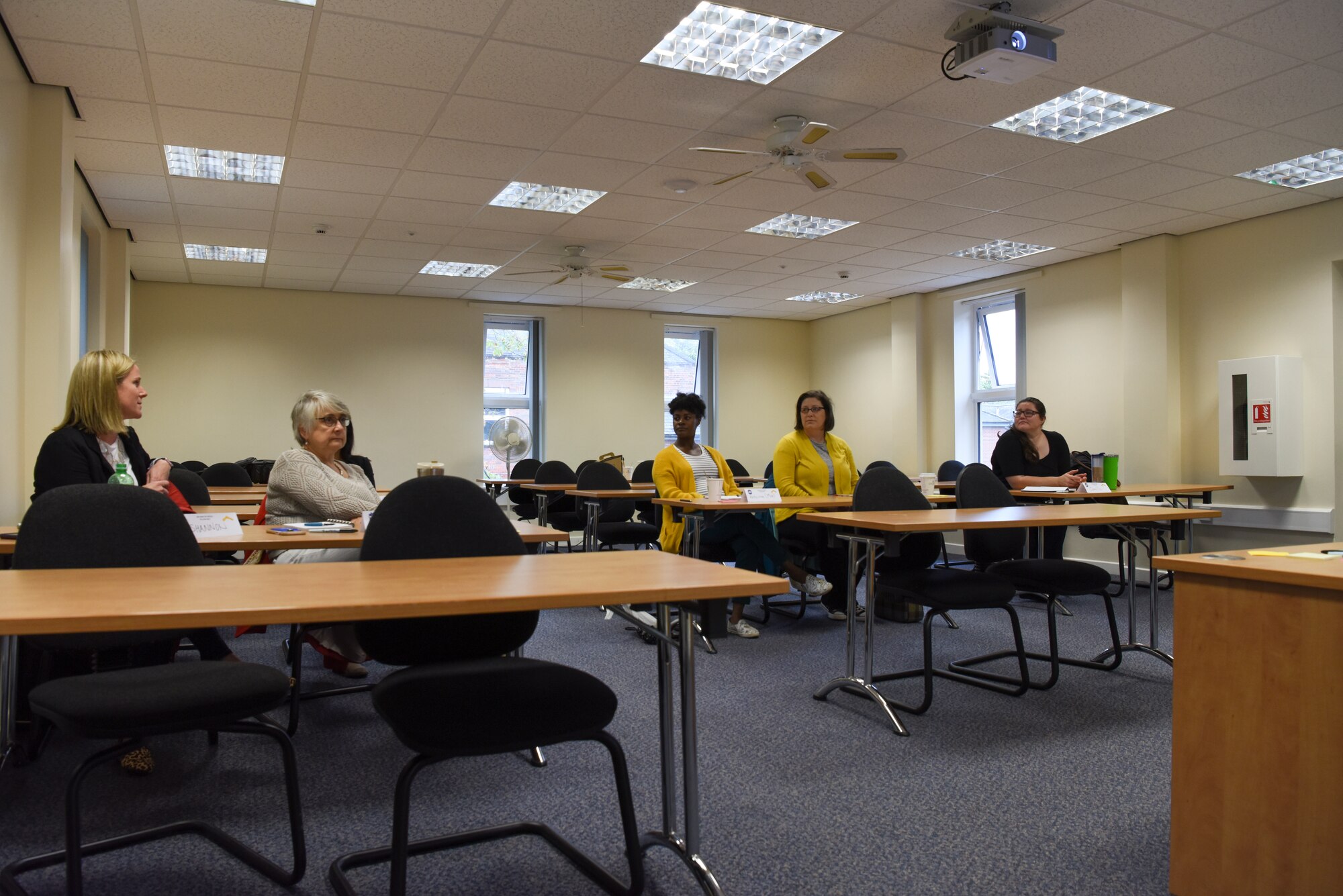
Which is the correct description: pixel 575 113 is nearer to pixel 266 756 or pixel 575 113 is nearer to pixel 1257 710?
pixel 266 756

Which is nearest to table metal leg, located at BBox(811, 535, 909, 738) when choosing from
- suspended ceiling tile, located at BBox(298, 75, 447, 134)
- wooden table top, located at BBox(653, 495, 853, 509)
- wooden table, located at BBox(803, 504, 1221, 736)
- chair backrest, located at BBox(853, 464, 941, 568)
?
wooden table, located at BBox(803, 504, 1221, 736)

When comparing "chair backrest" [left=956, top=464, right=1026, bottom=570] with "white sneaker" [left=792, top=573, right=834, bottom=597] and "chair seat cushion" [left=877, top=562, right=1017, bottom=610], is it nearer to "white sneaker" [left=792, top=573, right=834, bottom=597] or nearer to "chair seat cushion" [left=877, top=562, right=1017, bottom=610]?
"chair seat cushion" [left=877, top=562, right=1017, bottom=610]

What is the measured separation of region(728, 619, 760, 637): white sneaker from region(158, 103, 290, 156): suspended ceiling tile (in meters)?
3.37

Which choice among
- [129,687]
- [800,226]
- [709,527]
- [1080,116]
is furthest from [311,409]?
[800,226]

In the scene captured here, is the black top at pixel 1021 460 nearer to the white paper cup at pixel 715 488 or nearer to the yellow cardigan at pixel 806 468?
the yellow cardigan at pixel 806 468

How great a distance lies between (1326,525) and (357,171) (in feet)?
21.8

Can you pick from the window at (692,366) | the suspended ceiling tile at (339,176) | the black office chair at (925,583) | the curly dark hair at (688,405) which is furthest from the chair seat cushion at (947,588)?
the window at (692,366)

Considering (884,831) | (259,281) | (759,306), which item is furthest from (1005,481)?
(259,281)

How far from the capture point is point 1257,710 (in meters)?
1.60

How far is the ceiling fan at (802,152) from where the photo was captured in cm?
420

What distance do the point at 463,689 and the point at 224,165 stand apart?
4.59 metres

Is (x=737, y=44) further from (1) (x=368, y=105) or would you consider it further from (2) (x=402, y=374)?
(2) (x=402, y=374)

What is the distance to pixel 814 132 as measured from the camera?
13.7ft

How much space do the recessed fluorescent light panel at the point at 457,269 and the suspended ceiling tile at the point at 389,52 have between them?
3.70m
